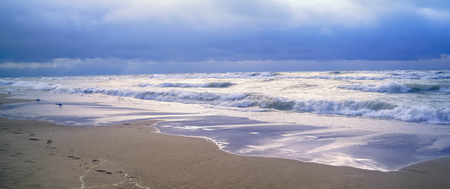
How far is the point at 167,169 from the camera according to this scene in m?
4.10

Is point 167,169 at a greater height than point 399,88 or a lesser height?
lesser

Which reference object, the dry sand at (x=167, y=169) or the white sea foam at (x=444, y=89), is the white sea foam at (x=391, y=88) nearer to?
the white sea foam at (x=444, y=89)

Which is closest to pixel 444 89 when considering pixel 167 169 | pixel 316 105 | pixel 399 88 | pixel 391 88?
pixel 399 88

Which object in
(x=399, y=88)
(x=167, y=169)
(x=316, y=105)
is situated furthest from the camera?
(x=399, y=88)

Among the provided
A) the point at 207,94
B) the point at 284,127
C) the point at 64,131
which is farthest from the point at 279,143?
the point at 207,94

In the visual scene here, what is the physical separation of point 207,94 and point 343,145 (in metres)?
12.8

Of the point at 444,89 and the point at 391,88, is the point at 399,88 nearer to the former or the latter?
the point at 391,88

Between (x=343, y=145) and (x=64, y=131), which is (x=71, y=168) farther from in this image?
(x=343, y=145)

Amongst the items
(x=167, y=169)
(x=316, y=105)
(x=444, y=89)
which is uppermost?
(x=444, y=89)

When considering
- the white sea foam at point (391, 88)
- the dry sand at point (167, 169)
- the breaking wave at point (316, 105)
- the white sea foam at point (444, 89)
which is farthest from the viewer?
the white sea foam at point (391, 88)

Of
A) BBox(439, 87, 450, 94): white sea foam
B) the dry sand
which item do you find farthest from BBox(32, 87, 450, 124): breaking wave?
BBox(439, 87, 450, 94): white sea foam

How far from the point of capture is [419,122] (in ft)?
28.2

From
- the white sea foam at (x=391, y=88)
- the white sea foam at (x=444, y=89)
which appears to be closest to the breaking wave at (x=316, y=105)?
the white sea foam at (x=391, y=88)

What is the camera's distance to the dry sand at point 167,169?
3.53 meters
